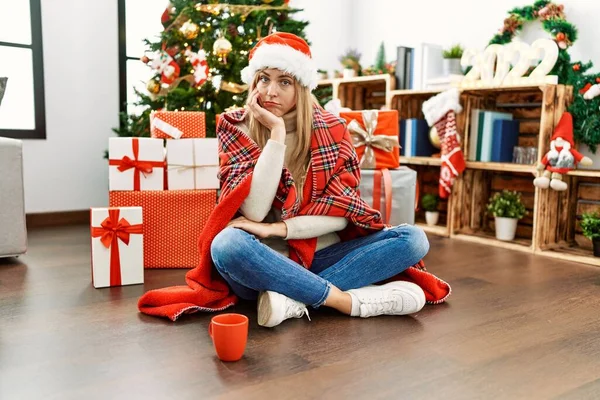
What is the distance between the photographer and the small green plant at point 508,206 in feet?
10.0

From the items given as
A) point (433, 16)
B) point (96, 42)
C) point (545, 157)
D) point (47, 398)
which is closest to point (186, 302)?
point (47, 398)

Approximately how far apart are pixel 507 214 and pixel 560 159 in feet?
1.54

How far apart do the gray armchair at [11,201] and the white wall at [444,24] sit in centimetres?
254

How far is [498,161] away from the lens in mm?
3109

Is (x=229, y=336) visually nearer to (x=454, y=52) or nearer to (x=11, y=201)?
(x=11, y=201)

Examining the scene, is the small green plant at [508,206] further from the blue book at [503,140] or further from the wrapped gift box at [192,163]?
the wrapped gift box at [192,163]

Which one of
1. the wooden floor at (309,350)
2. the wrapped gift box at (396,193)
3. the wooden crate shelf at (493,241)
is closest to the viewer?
the wooden floor at (309,350)

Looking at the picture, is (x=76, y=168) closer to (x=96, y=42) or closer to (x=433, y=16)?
(x=96, y=42)

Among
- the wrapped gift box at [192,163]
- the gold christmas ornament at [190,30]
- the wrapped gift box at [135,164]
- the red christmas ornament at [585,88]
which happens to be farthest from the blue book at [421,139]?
the wrapped gift box at [135,164]

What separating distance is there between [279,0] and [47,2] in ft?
4.44

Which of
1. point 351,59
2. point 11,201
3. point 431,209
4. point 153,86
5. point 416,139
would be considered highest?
point 351,59

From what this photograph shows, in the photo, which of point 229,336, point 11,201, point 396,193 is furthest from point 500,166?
point 11,201

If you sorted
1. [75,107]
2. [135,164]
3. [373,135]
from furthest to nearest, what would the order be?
[75,107] < [373,135] < [135,164]

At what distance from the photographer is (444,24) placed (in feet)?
11.7
